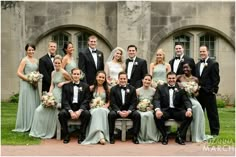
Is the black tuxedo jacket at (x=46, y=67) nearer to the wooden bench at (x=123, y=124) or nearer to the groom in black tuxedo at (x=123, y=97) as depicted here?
the groom in black tuxedo at (x=123, y=97)

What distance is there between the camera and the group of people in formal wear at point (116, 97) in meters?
10.8

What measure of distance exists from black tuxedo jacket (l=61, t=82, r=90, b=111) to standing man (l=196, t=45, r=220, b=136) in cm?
259

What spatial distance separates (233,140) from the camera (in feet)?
35.9

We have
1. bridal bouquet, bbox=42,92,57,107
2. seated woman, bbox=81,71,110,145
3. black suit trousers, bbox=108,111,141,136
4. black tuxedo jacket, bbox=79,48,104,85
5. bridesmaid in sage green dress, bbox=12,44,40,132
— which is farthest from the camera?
bridesmaid in sage green dress, bbox=12,44,40,132

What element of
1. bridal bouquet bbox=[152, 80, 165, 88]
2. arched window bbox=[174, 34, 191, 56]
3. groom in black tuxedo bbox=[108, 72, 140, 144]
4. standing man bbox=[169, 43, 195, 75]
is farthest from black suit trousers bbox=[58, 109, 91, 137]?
arched window bbox=[174, 34, 191, 56]

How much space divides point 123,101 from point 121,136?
754 mm

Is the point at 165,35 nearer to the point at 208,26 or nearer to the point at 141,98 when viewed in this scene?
the point at 208,26

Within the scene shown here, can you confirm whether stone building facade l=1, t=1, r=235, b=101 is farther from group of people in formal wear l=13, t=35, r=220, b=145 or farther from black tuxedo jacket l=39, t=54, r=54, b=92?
black tuxedo jacket l=39, t=54, r=54, b=92

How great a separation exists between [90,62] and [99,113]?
58.9 inches

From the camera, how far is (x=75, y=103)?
36.2 feet

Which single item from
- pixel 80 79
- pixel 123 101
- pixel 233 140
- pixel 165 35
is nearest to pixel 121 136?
pixel 123 101

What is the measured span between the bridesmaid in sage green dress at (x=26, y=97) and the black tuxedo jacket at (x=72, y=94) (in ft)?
4.38

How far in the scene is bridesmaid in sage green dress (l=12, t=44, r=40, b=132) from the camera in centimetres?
1206

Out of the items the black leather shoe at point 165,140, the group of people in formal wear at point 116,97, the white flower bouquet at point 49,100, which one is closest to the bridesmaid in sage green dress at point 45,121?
the group of people in formal wear at point 116,97
